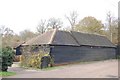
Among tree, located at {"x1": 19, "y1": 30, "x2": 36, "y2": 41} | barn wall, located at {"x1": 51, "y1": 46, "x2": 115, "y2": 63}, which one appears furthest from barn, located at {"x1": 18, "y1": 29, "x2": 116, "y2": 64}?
tree, located at {"x1": 19, "y1": 30, "x2": 36, "y2": 41}

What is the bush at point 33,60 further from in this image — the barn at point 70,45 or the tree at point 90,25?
the tree at point 90,25

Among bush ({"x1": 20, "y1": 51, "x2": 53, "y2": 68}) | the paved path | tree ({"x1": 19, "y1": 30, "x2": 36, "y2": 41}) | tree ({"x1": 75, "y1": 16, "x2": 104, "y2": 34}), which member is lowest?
the paved path

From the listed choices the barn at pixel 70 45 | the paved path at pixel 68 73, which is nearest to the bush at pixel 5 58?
the paved path at pixel 68 73

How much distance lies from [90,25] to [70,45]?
30.1 meters

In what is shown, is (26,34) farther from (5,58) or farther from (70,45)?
(5,58)

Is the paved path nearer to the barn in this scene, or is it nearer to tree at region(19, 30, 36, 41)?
the barn

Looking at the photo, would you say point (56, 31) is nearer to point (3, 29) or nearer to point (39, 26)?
point (3, 29)

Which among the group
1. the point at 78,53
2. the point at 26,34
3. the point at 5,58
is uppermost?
the point at 26,34

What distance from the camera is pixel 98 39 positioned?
38.4 metres

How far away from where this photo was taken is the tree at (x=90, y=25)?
56500 millimetres

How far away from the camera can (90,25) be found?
57250 millimetres

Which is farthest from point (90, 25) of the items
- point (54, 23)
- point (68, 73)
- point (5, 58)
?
point (5, 58)

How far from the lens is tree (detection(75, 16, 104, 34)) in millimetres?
56500

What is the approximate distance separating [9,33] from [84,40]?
1979 centimetres
